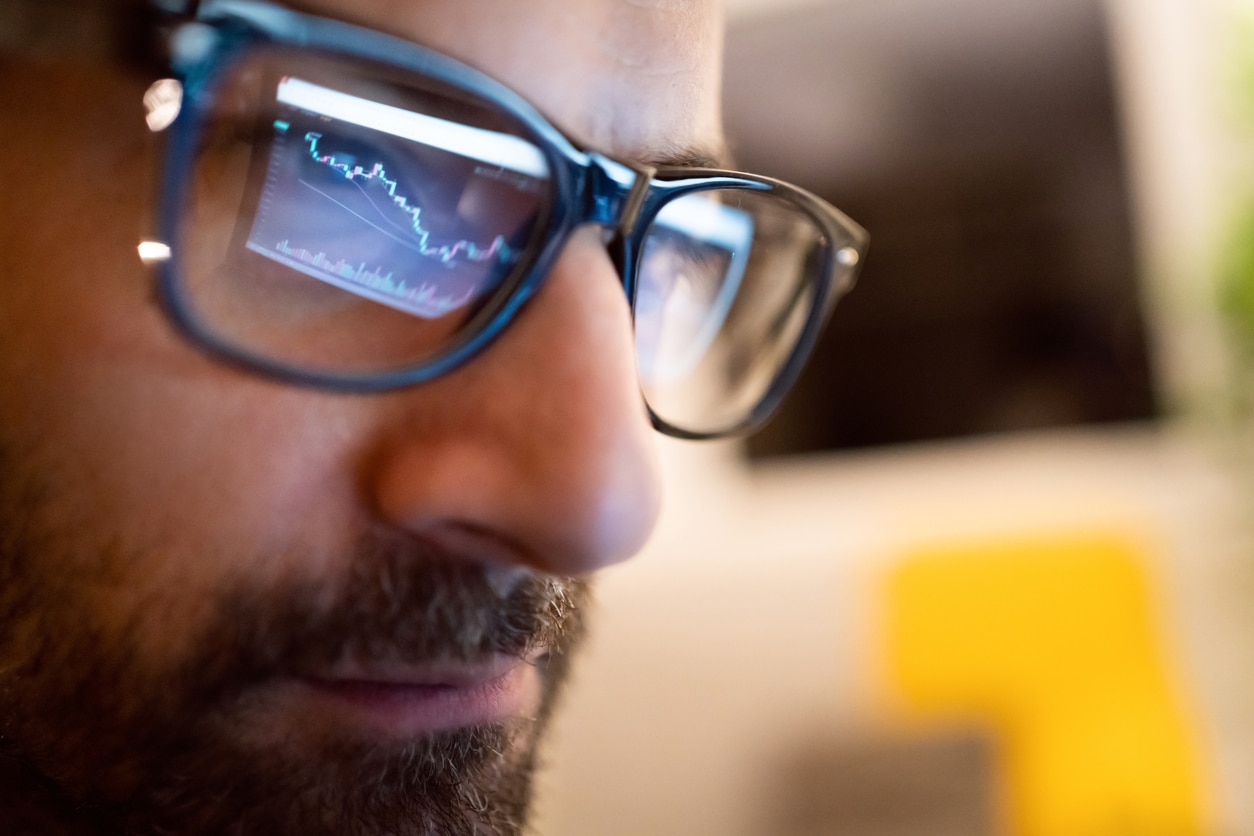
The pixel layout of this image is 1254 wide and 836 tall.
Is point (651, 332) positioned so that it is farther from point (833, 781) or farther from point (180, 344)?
point (833, 781)

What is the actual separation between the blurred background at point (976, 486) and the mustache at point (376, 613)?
1306 mm

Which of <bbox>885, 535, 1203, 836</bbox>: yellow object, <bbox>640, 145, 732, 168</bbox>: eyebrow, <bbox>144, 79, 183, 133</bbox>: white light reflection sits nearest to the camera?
<bbox>144, 79, 183, 133</bbox>: white light reflection

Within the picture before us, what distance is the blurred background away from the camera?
148 cm

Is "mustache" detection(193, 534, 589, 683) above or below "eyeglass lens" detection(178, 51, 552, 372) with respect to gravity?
below

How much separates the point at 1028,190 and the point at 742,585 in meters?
0.99

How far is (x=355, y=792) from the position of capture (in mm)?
479

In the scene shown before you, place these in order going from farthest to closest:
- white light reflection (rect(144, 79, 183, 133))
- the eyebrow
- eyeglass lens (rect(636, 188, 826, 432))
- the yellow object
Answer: the yellow object < eyeglass lens (rect(636, 188, 826, 432)) < the eyebrow < white light reflection (rect(144, 79, 183, 133))

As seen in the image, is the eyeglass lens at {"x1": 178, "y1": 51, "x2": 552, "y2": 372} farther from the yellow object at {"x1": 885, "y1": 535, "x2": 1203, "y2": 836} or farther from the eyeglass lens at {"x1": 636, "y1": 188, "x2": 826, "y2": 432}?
the yellow object at {"x1": 885, "y1": 535, "x2": 1203, "y2": 836}

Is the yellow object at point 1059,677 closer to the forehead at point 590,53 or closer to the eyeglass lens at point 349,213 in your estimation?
the forehead at point 590,53

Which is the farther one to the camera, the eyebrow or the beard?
the eyebrow

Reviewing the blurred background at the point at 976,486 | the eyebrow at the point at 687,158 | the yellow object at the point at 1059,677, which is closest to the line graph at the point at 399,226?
the eyebrow at the point at 687,158

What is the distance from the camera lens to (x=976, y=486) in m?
1.77

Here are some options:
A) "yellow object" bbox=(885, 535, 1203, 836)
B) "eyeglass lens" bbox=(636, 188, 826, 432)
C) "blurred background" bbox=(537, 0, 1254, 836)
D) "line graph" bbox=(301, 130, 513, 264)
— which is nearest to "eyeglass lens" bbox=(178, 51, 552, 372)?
"line graph" bbox=(301, 130, 513, 264)

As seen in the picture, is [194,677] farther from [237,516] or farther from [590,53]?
[590,53]
